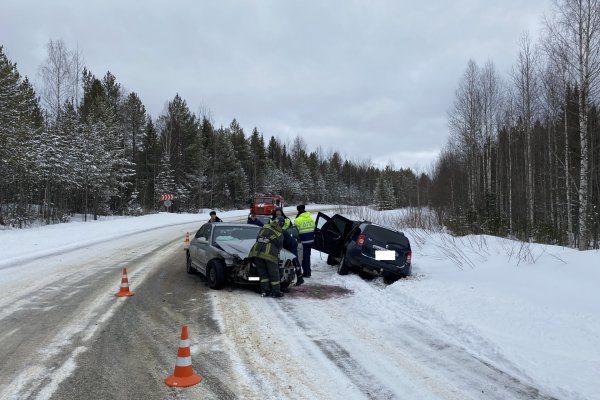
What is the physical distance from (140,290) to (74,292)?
119 cm

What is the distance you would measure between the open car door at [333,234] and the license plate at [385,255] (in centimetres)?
141

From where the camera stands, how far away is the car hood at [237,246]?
889cm

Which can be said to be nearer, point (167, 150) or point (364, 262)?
point (364, 262)

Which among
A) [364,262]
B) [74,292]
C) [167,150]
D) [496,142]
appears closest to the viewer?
[74,292]

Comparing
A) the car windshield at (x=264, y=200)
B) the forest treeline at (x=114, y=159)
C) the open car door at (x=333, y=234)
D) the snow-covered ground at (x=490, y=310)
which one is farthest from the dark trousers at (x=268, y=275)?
the car windshield at (x=264, y=200)

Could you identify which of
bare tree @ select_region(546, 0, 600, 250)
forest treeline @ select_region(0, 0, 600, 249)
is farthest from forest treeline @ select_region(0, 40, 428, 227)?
bare tree @ select_region(546, 0, 600, 250)

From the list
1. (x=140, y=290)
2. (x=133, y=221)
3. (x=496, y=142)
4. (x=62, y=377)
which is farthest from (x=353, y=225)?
(x=496, y=142)

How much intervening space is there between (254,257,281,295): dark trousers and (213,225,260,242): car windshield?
6.08 feet

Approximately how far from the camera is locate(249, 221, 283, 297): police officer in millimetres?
8125

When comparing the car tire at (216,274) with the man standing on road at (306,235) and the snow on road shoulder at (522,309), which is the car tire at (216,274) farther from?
the snow on road shoulder at (522,309)

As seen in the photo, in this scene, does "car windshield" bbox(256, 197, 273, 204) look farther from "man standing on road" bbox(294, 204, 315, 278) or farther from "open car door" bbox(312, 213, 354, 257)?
"man standing on road" bbox(294, 204, 315, 278)

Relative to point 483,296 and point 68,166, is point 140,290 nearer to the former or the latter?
point 483,296

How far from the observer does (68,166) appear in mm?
29516

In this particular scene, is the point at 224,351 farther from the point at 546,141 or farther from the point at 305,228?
the point at 546,141
